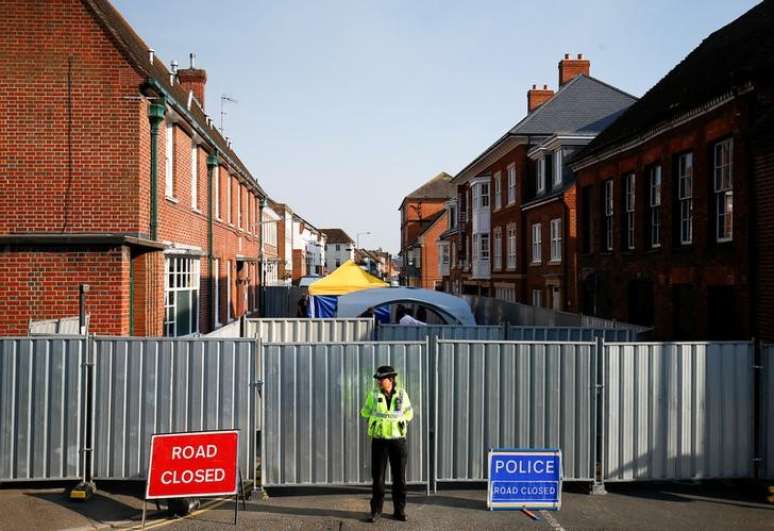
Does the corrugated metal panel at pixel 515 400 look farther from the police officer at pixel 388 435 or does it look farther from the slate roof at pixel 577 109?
the slate roof at pixel 577 109

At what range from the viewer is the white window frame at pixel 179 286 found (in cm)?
1527

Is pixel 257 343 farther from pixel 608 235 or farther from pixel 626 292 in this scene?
pixel 608 235

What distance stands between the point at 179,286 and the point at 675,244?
12239 mm

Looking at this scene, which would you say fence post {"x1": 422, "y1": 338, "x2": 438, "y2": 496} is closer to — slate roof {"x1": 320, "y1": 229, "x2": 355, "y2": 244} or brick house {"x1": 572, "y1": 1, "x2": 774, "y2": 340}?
brick house {"x1": 572, "y1": 1, "x2": 774, "y2": 340}

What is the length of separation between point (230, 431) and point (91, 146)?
23.4 feet

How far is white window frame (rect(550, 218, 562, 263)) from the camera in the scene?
1111 inches

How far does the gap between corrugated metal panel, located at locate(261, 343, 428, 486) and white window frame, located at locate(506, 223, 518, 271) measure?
26261 millimetres

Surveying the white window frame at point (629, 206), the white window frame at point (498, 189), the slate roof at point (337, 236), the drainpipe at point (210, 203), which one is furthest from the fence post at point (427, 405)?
the slate roof at point (337, 236)

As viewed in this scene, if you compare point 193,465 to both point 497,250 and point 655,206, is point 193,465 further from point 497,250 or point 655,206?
point 497,250

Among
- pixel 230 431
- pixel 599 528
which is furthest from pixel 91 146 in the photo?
pixel 599 528

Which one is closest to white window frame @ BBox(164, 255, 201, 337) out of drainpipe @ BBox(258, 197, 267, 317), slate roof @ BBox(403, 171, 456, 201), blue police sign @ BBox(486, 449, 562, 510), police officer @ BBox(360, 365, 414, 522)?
police officer @ BBox(360, 365, 414, 522)

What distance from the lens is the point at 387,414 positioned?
25.1 feet

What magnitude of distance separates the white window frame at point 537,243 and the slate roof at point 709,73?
740 centimetres

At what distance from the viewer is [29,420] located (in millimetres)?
8289
